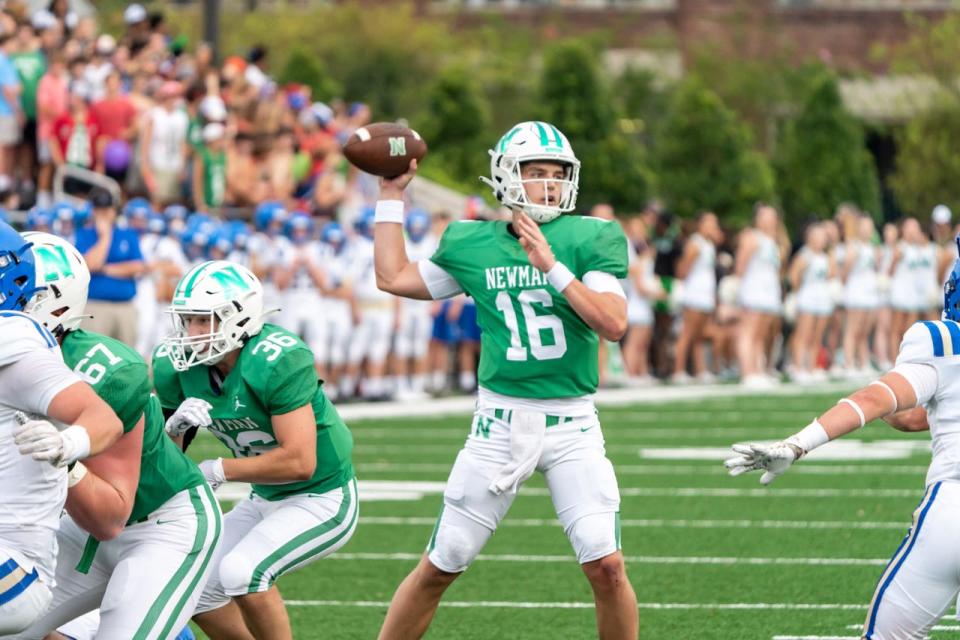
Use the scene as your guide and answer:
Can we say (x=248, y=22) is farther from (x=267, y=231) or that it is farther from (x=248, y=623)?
(x=248, y=623)

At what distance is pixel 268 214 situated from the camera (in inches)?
627

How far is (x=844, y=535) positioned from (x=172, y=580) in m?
4.75

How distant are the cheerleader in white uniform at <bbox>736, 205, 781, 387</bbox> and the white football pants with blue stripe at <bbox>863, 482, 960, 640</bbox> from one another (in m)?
13.2

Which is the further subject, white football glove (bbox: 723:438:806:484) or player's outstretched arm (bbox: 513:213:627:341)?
player's outstretched arm (bbox: 513:213:627:341)

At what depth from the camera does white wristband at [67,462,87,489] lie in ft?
15.5

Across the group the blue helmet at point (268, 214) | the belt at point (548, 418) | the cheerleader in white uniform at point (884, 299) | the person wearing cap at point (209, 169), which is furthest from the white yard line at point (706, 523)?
the cheerleader in white uniform at point (884, 299)

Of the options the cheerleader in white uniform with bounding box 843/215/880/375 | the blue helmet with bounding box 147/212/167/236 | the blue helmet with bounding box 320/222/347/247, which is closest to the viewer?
the blue helmet with bounding box 147/212/167/236

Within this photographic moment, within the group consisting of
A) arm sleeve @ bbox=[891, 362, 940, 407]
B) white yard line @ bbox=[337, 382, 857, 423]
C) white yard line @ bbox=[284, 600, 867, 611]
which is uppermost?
arm sleeve @ bbox=[891, 362, 940, 407]

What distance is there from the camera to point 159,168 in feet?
53.4

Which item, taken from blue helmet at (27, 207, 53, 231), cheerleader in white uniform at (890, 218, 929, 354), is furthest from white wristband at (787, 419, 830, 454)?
cheerleader in white uniform at (890, 218, 929, 354)

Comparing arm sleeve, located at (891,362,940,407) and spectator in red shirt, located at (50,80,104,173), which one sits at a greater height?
spectator in red shirt, located at (50,80,104,173)

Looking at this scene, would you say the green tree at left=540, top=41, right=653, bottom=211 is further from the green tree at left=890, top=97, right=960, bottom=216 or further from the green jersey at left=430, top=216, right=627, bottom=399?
the green jersey at left=430, top=216, right=627, bottom=399

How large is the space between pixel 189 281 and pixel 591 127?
25040 millimetres

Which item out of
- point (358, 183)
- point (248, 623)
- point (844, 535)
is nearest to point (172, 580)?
point (248, 623)
